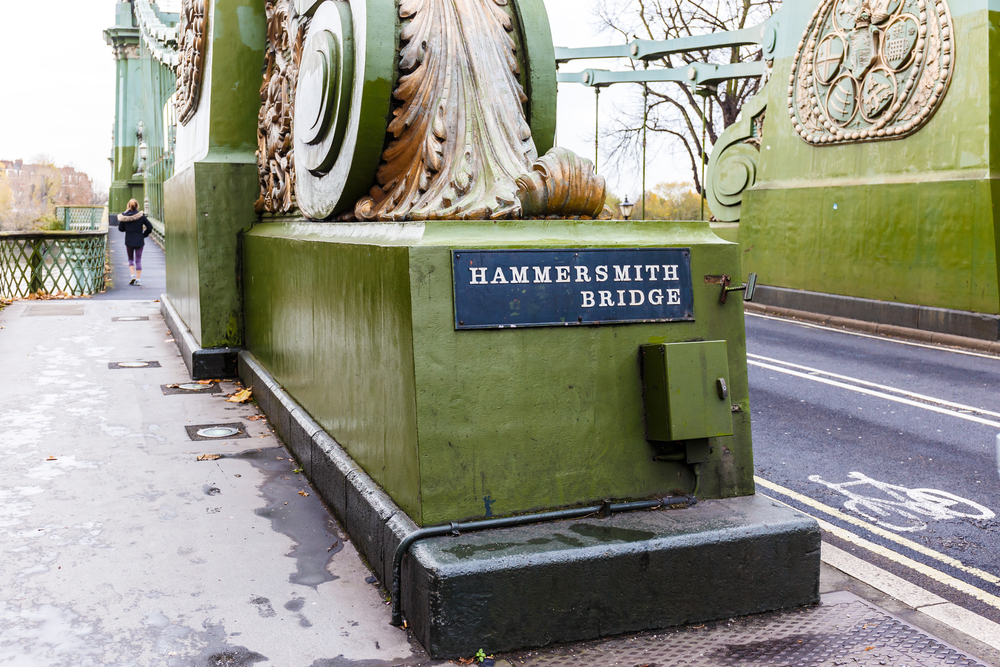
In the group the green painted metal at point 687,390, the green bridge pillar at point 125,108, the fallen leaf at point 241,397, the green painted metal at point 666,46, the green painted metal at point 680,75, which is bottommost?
the fallen leaf at point 241,397

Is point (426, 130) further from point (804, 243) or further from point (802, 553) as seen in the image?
point (804, 243)

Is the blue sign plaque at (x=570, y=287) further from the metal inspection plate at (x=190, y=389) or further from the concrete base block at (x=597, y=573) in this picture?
the metal inspection plate at (x=190, y=389)

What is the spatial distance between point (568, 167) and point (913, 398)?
5770 mm

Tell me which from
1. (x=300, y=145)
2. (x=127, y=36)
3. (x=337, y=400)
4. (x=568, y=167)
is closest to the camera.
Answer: (x=568, y=167)

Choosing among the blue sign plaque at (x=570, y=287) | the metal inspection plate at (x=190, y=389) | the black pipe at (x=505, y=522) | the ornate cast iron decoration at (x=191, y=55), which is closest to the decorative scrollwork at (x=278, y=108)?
the ornate cast iron decoration at (x=191, y=55)

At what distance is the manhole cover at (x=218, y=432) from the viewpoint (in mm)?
6109

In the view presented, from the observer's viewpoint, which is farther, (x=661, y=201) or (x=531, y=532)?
(x=661, y=201)

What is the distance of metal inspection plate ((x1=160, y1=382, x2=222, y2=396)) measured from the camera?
Result: 24.9ft

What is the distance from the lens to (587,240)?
146 inches

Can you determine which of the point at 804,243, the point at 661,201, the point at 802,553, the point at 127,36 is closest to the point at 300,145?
the point at 802,553

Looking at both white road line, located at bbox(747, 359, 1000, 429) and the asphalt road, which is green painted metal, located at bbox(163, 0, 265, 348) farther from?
white road line, located at bbox(747, 359, 1000, 429)

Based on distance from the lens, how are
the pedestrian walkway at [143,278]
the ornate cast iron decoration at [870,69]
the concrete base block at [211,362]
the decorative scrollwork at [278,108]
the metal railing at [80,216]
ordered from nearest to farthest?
1. the decorative scrollwork at [278,108]
2. the concrete base block at [211,362]
3. the ornate cast iron decoration at [870,69]
4. the pedestrian walkway at [143,278]
5. the metal railing at [80,216]

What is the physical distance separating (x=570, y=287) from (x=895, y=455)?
12.7 ft

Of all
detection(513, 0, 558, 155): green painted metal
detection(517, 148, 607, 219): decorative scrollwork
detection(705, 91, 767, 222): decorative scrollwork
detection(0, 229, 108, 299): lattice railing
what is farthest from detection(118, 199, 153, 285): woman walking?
detection(517, 148, 607, 219): decorative scrollwork
